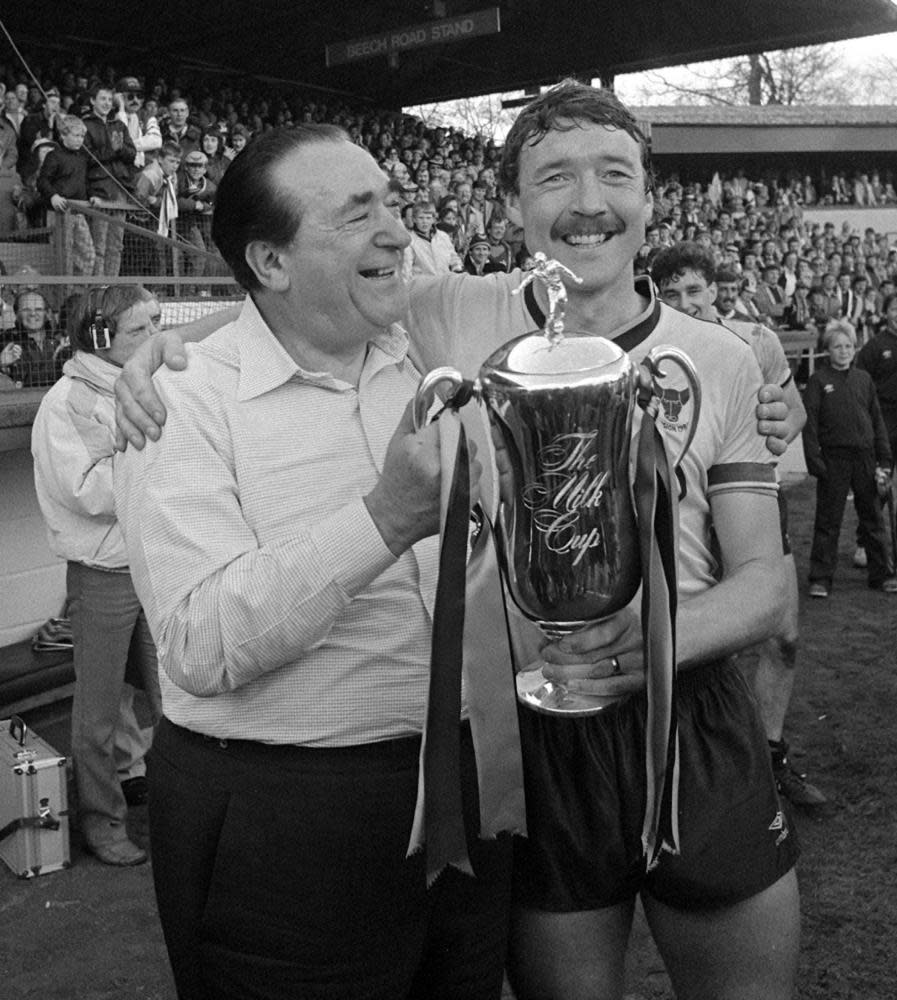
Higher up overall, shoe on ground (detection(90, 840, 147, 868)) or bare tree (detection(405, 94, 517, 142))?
bare tree (detection(405, 94, 517, 142))

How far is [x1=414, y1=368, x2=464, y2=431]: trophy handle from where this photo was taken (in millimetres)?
1401

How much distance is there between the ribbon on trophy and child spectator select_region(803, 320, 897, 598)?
661 cm

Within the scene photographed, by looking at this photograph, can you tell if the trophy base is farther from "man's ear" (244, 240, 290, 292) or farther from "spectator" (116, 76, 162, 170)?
"spectator" (116, 76, 162, 170)

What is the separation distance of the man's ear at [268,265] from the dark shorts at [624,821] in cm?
75

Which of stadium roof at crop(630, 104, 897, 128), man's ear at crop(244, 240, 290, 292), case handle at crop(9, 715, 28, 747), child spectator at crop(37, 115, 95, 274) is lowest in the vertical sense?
case handle at crop(9, 715, 28, 747)

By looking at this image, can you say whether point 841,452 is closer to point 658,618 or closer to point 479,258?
point 479,258

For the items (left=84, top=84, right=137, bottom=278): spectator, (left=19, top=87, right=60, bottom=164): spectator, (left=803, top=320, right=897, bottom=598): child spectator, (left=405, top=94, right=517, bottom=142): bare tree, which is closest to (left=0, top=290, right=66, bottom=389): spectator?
(left=84, top=84, right=137, bottom=278): spectator

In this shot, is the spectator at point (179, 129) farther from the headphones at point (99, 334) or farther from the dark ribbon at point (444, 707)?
the dark ribbon at point (444, 707)

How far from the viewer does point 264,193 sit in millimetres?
1715

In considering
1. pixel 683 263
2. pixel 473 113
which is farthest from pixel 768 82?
pixel 683 263

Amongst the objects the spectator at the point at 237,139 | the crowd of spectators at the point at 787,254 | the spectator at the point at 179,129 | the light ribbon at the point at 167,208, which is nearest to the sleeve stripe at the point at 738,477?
the light ribbon at the point at 167,208

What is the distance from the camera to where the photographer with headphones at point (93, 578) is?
4.07m

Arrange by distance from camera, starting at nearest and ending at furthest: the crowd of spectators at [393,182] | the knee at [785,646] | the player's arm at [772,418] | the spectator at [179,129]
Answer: the player's arm at [772,418]
the knee at [785,646]
the crowd of spectators at [393,182]
the spectator at [179,129]

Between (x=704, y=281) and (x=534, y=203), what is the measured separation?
10.4 ft
